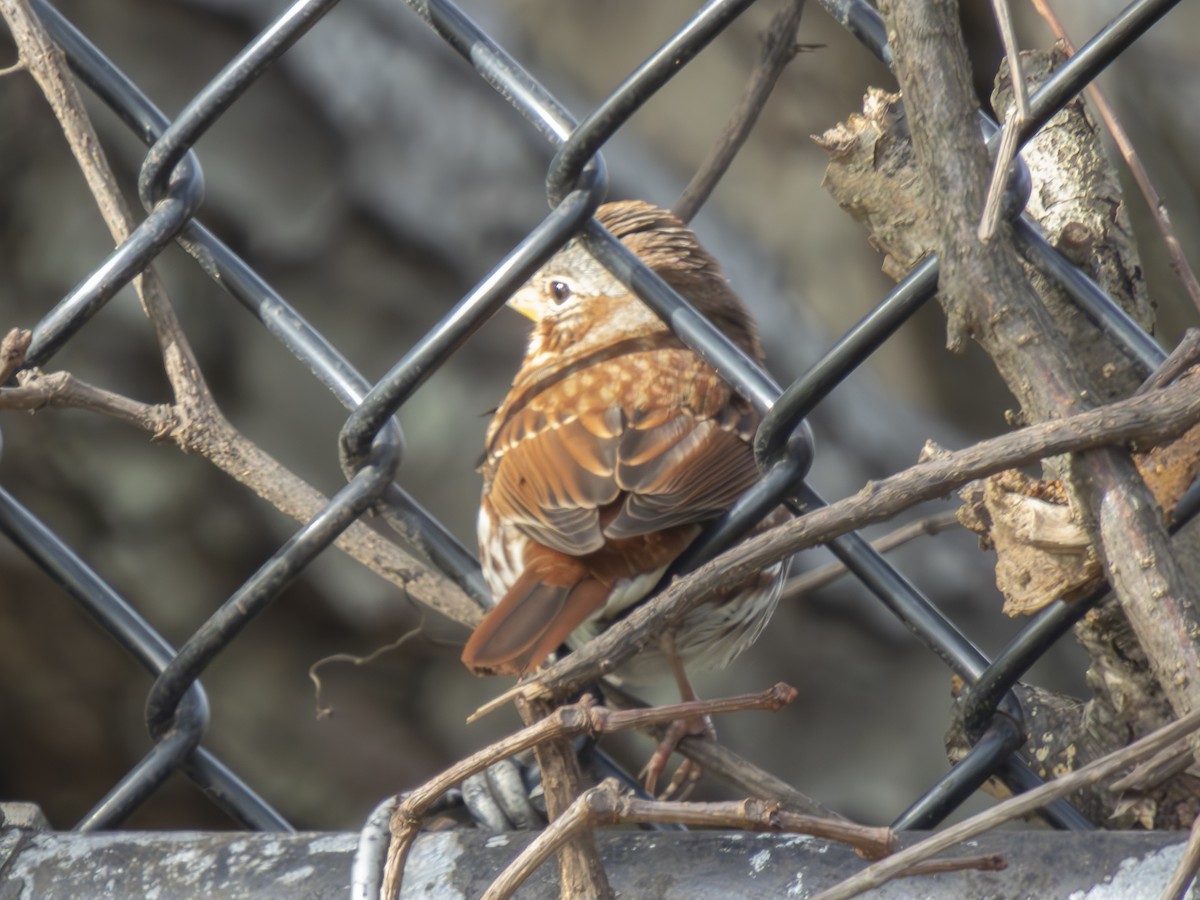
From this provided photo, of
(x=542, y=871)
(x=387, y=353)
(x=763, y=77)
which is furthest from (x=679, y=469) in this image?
(x=387, y=353)

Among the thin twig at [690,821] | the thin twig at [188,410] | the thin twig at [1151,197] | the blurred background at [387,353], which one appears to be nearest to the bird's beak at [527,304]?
the blurred background at [387,353]

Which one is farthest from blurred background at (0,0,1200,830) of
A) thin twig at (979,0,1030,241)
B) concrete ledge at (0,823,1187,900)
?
thin twig at (979,0,1030,241)

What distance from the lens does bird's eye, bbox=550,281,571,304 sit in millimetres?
2422

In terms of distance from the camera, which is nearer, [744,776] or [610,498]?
[744,776]

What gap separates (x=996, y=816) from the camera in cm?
84

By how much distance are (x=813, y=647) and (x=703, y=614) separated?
1168 mm

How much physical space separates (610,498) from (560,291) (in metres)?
0.71

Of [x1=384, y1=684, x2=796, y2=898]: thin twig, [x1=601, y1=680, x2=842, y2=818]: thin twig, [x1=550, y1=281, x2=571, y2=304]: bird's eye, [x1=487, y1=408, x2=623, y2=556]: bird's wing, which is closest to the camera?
[x1=384, y1=684, x2=796, y2=898]: thin twig

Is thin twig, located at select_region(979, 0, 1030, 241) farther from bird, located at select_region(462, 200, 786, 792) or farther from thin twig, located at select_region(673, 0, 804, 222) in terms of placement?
thin twig, located at select_region(673, 0, 804, 222)

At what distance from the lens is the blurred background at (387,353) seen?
2.88m

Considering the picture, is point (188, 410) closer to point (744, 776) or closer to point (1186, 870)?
point (744, 776)

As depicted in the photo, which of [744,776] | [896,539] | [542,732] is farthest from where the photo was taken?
[896,539]

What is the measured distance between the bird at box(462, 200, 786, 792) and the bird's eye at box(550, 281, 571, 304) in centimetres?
25

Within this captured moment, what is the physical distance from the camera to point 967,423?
3.21 meters
